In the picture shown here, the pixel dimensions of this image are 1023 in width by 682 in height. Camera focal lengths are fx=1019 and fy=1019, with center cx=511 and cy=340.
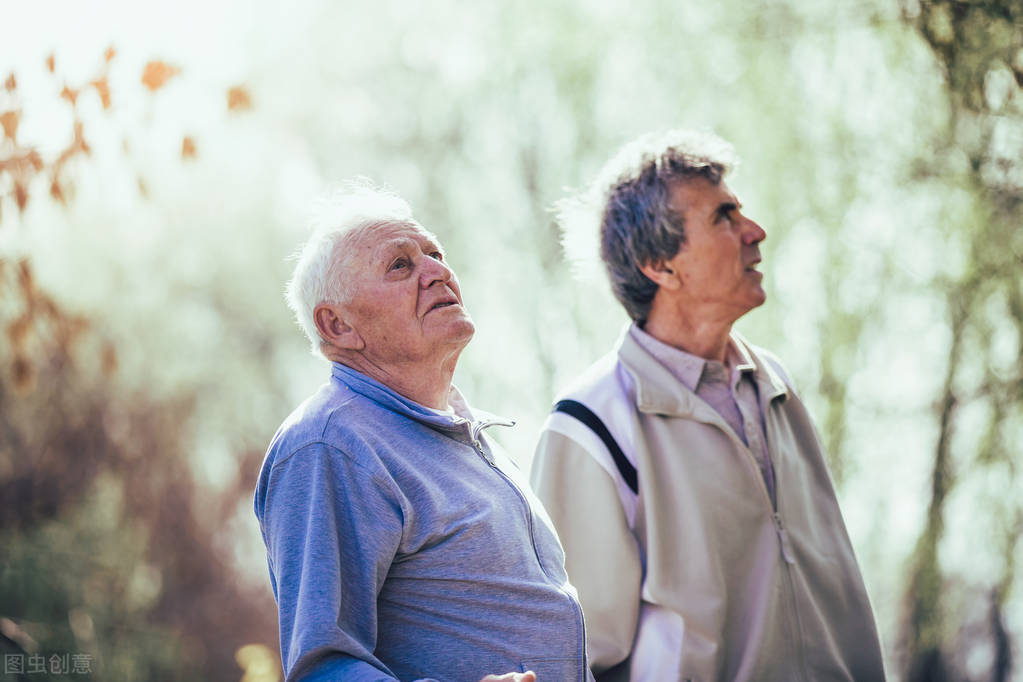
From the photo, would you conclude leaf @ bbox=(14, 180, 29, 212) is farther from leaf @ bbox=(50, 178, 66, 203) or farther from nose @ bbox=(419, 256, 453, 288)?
nose @ bbox=(419, 256, 453, 288)

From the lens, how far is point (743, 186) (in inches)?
281

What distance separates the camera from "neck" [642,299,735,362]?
2.69 meters

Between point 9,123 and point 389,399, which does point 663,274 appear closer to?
point 389,399

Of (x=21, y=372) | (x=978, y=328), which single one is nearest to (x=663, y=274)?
(x=21, y=372)

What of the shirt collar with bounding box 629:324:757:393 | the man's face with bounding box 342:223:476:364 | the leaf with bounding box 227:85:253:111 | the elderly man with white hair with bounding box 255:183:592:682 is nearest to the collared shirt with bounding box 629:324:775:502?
the shirt collar with bounding box 629:324:757:393

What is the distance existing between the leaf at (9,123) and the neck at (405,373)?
143 cm

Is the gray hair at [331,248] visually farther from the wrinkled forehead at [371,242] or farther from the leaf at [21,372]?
the leaf at [21,372]

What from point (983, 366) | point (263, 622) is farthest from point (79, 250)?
point (983, 366)

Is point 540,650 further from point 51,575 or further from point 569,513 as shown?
point 51,575

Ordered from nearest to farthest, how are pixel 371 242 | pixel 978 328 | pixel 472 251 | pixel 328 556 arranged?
1. pixel 328 556
2. pixel 371 242
3. pixel 978 328
4. pixel 472 251

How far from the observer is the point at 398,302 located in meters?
1.94

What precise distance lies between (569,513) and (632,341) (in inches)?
20.3

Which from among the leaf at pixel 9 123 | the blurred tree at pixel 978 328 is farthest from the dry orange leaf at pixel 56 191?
the blurred tree at pixel 978 328

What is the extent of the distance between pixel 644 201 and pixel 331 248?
42.1 inches
